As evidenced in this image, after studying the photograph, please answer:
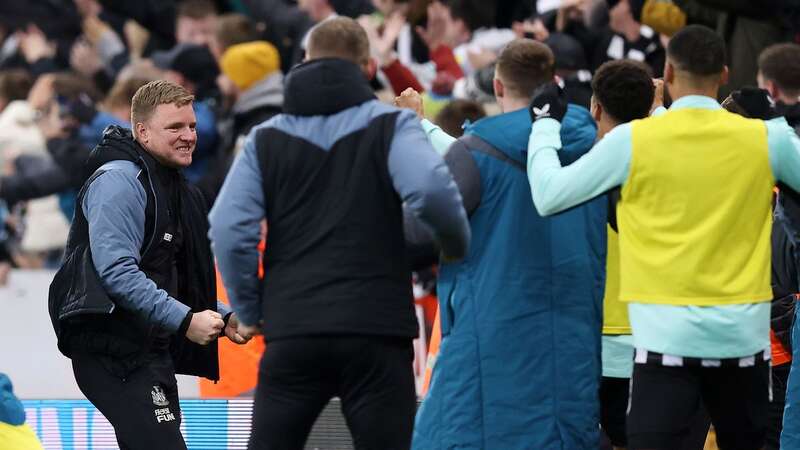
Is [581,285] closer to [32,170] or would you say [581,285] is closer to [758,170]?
[758,170]

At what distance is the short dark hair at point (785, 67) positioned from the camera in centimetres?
871

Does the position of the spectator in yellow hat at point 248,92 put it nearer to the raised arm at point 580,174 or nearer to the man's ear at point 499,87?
the man's ear at point 499,87

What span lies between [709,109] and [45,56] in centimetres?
1144

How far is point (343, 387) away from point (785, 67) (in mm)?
4198

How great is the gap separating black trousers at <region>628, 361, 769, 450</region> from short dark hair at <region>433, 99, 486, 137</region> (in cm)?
322

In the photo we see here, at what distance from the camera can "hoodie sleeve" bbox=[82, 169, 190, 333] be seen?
6219 millimetres

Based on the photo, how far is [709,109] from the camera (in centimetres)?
593

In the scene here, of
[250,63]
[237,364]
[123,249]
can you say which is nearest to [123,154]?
[123,249]

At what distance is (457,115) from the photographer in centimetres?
901

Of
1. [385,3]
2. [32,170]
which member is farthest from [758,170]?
[32,170]

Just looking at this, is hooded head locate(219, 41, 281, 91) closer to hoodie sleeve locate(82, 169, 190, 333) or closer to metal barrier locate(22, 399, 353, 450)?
metal barrier locate(22, 399, 353, 450)

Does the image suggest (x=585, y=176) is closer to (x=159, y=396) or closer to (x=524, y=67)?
(x=524, y=67)

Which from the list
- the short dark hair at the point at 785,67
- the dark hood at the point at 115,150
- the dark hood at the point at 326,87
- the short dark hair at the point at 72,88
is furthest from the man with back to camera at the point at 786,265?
the short dark hair at the point at 72,88

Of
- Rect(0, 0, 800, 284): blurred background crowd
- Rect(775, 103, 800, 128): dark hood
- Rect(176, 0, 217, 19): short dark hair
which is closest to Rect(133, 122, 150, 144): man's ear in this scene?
Rect(775, 103, 800, 128): dark hood
